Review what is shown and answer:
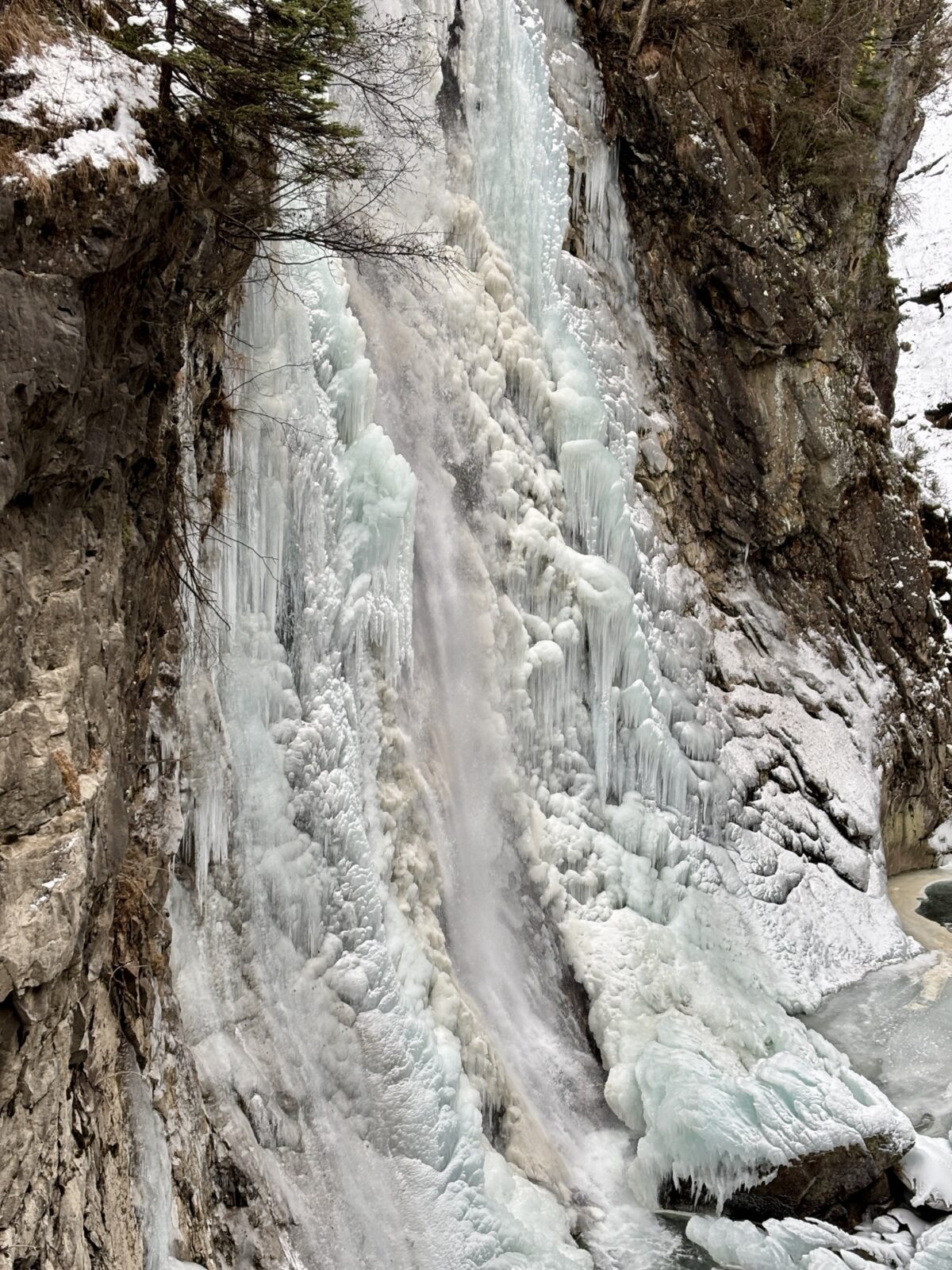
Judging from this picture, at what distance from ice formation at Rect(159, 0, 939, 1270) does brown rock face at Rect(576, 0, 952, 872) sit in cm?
54

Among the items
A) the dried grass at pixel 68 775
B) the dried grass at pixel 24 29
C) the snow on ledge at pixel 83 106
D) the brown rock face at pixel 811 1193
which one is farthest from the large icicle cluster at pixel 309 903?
the dried grass at pixel 24 29

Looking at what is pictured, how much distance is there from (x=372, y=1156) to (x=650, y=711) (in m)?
4.22

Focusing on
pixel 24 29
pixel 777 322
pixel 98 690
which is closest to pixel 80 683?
pixel 98 690

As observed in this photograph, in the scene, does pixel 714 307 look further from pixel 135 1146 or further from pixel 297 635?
pixel 135 1146

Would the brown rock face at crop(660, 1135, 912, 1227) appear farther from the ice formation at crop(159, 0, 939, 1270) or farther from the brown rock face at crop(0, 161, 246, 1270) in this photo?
the brown rock face at crop(0, 161, 246, 1270)

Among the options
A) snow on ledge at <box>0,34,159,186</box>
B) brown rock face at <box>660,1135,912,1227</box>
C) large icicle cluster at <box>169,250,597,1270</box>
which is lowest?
brown rock face at <box>660,1135,912,1227</box>

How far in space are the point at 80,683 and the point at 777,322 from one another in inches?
367

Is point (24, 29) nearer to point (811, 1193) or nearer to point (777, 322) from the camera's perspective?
point (811, 1193)

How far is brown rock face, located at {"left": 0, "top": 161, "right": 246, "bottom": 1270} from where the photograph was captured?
2.99 meters

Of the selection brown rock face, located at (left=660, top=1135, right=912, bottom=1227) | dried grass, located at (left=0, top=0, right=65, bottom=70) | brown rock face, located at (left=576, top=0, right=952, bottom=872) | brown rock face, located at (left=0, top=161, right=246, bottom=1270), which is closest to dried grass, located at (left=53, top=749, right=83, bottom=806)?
brown rock face, located at (left=0, top=161, right=246, bottom=1270)

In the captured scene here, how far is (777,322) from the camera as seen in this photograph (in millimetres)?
11070

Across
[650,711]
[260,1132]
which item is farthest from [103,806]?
[650,711]

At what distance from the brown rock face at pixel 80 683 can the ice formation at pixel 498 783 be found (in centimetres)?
87

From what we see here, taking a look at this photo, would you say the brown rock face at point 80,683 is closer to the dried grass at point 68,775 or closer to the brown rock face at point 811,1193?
the dried grass at point 68,775
